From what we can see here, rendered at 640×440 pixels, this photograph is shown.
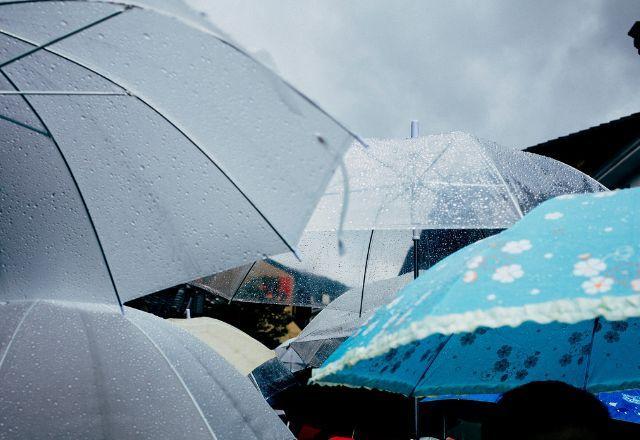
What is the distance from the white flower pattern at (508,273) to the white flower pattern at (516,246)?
65mm

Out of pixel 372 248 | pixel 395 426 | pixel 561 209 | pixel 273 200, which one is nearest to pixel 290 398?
pixel 395 426

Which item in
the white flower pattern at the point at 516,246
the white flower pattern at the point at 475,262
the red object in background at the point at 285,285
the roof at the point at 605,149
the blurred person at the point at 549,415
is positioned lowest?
the blurred person at the point at 549,415

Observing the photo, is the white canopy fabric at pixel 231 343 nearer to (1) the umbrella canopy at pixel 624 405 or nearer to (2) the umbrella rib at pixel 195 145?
(1) the umbrella canopy at pixel 624 405

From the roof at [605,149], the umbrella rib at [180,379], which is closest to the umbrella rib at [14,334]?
the umbrella rib at [180,379]

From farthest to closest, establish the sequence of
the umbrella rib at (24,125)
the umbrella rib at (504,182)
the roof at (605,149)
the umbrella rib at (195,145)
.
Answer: the roof at (605,149)
the umbrella rib at (504,182)
the umbrella rib at (24,125)
the umbrella rib at (195,145)

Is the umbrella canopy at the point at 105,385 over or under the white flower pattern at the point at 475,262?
under

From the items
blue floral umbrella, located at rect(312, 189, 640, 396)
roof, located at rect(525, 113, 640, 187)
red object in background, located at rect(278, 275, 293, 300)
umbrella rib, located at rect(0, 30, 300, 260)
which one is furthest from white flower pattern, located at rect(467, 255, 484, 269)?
roof, located at rect(525, 113, 640, 187)

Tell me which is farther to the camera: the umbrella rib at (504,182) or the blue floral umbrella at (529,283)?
the umbrella rib at (504,182)

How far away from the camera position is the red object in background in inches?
275

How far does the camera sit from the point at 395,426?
11539 millimetres

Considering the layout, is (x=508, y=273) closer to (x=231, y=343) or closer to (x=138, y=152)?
(x=138, y=152)

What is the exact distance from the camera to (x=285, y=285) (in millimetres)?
7062

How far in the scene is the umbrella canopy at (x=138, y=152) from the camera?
6.95ft

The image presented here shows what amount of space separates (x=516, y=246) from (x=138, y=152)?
1849mm
